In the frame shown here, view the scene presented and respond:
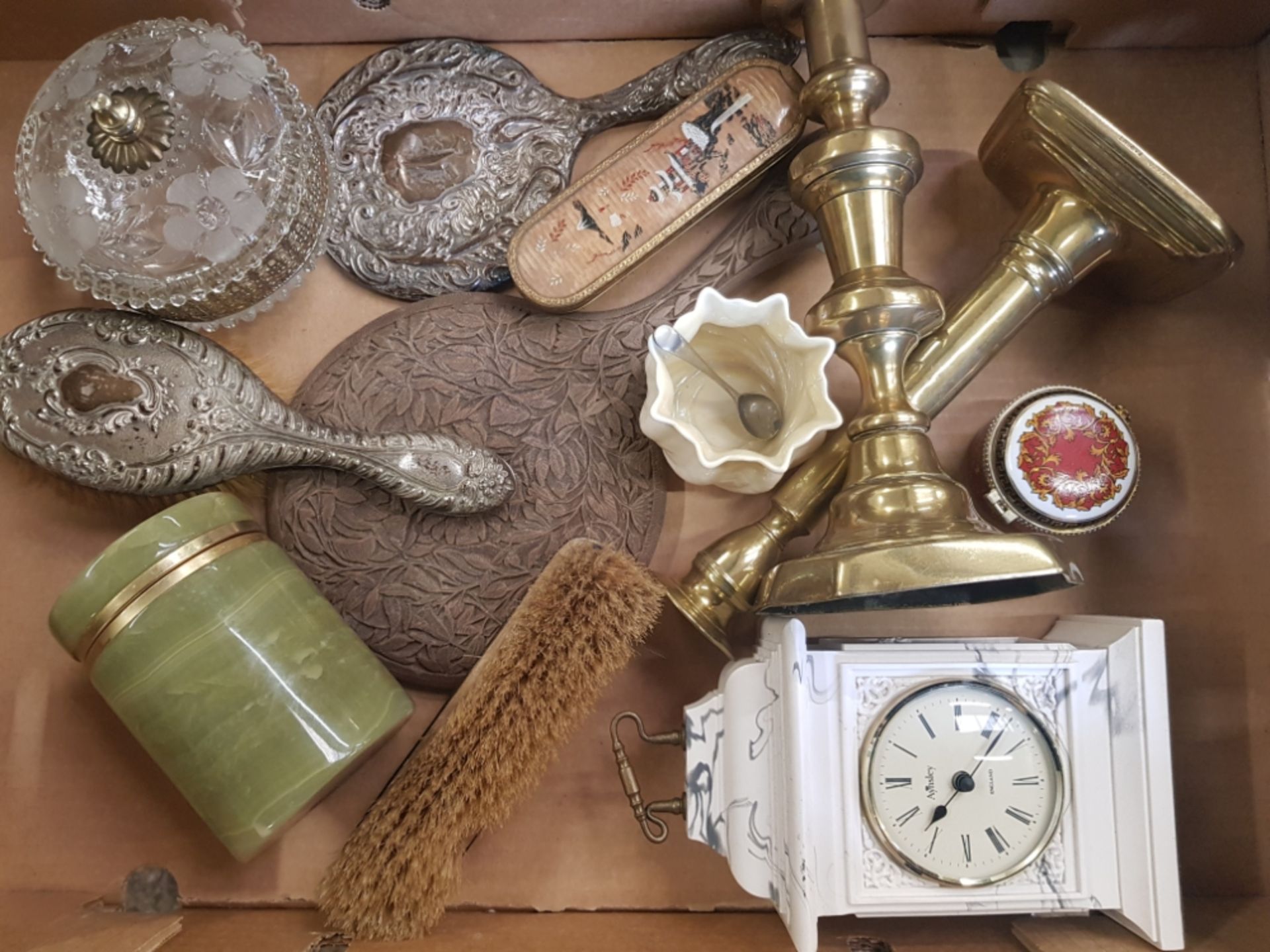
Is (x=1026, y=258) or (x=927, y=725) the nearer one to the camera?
(x=927, y=725)

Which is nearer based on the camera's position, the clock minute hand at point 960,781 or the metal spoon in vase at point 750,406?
the clock minute hand at point 960,781

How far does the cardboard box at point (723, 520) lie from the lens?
0.81m

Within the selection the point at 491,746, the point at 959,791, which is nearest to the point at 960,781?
the point at 959,791

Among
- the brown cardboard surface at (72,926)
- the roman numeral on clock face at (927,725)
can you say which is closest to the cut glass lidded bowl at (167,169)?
the brown cardboard surface at (72,926)

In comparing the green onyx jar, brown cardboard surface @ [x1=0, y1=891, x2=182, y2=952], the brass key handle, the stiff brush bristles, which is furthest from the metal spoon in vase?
brown cardboard surface @ [x1=0, y1=891, x2=182, y2=952]

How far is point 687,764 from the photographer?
0.75 metres

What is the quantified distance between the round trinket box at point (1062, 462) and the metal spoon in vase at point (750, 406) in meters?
0.21

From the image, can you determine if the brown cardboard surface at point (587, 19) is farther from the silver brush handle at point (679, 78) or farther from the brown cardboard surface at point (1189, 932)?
the brown cardboard surface at point (1189, 932)

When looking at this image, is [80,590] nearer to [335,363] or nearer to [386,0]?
[335,363]

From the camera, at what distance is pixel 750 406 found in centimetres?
82

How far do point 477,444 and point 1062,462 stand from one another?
0.54 m

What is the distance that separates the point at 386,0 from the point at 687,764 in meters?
0.76

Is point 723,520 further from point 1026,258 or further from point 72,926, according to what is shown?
point 72,926

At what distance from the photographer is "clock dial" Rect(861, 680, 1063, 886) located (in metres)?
0.69
